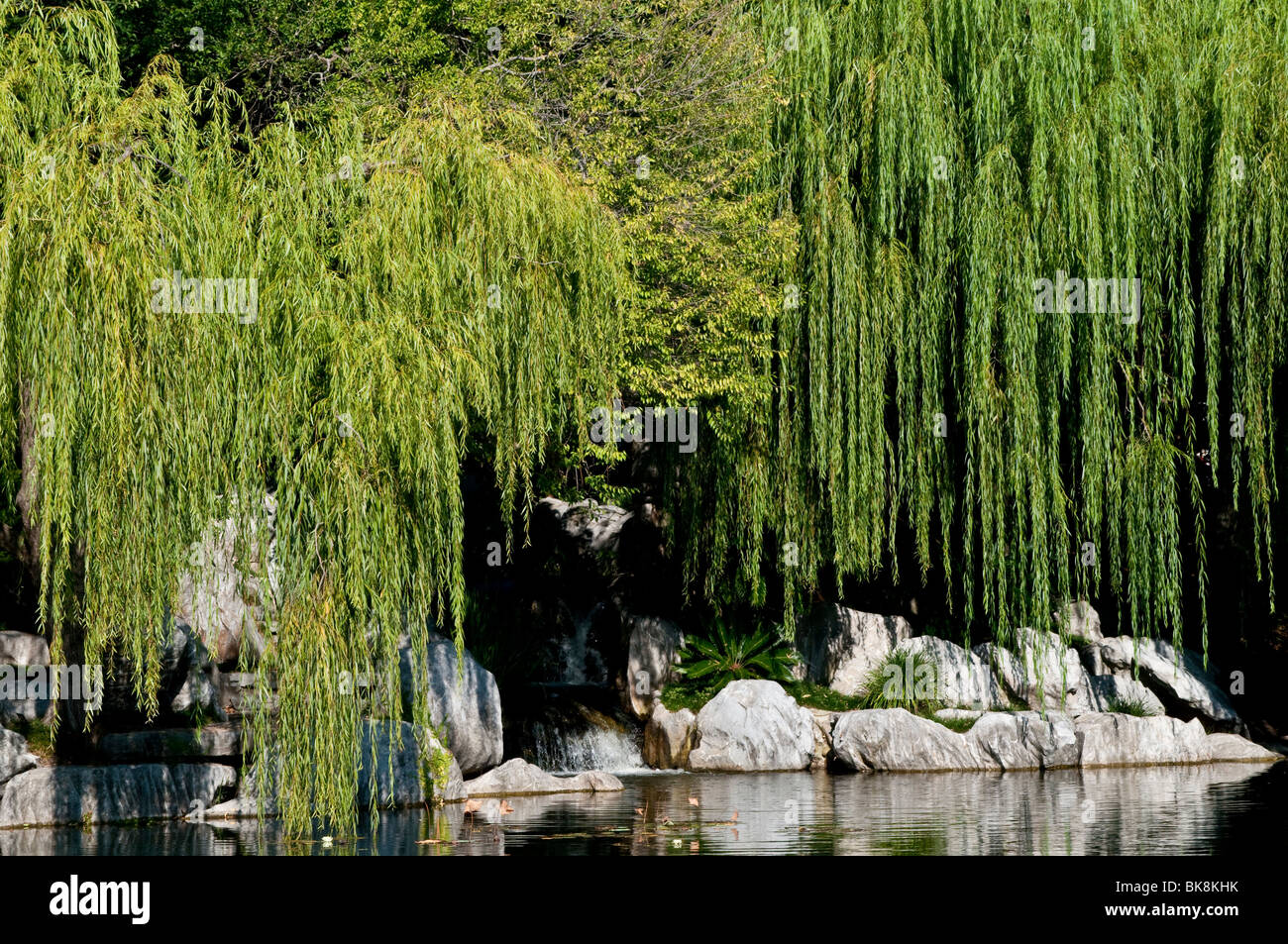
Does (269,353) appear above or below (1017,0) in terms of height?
below

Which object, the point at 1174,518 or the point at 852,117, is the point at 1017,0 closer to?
the point at 852,117

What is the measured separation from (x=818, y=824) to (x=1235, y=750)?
8267mm

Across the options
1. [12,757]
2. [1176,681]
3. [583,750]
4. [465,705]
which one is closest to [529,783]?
[465,705]

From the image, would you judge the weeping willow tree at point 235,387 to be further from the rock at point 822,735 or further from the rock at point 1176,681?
the rock at point 1176,681

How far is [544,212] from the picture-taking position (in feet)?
43.6

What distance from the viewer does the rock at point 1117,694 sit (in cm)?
1964

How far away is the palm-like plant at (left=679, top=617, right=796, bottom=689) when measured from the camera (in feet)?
67.2

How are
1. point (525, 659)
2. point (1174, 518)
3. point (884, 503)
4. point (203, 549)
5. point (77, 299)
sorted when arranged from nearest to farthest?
1. point (77, 299)
2. point (203, 549)
3. point (1174, 518)
4. point (884, 503)
5. point (525, 659)

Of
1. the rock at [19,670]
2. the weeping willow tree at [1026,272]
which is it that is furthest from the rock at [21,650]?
the weeping willow tree at [1026,272]

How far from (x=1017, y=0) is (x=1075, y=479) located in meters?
5.53

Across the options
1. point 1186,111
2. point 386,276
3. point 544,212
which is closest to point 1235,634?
point 1186,111

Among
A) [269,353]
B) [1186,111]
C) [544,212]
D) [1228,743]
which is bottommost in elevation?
[1228,743]

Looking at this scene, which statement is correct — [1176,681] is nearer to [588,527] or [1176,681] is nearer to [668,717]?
[668,717]

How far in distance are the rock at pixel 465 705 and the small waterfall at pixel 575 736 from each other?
1.72 metres
